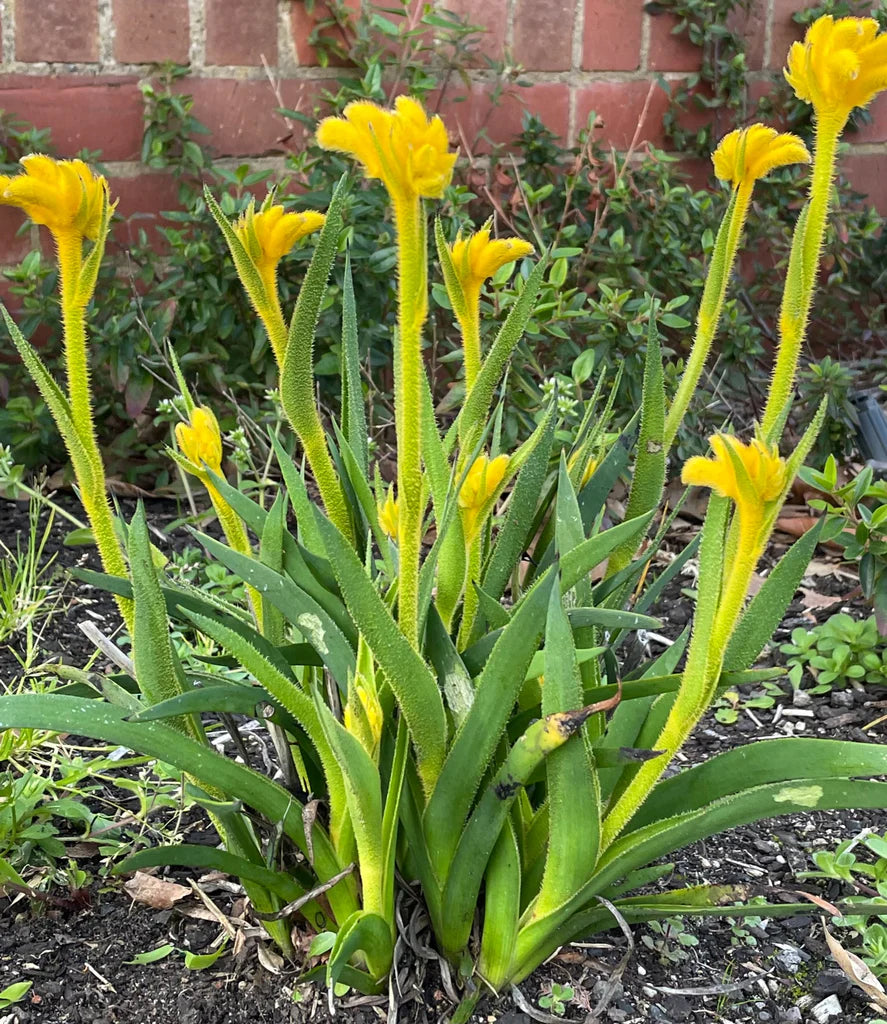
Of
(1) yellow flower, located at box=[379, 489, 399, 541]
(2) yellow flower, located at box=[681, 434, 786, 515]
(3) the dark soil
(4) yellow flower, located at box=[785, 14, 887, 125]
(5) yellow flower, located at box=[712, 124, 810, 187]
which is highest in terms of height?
(4) yellow flower, located at box=[785, 14, 887, 125]

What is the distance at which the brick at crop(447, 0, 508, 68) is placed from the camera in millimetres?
2600

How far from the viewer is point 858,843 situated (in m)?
1.40

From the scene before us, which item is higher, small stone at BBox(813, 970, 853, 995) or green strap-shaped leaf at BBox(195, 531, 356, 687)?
green strap-shaped leaf at BBox(195, 531, 356, 687)

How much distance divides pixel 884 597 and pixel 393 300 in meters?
1.10

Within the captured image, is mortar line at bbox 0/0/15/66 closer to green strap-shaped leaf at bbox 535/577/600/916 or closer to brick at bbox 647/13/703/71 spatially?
brick at bbox 647/13/703/71

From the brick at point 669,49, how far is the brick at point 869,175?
0.52m

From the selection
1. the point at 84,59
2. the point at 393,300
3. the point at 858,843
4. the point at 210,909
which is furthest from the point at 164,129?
the point at 858,843

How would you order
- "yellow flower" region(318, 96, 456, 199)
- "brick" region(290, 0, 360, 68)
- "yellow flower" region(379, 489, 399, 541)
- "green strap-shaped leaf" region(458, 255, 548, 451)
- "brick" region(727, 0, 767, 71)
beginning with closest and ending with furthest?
1. "yellow flower" region(318, 96, 456, 199)
2. "green strap-shaped leaf" region(458, 255, 548, 451)
3. "yellow flower" region(379, 489, 399, 541)
4. "brick" region(290, 0, 360, 68)
5. "brick" region(727, 0, 767, 71)

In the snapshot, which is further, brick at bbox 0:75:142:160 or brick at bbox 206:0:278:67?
brick at bbox 206:0:278:67

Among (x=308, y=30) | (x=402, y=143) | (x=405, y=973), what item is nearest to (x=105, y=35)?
(x=308, y=30)

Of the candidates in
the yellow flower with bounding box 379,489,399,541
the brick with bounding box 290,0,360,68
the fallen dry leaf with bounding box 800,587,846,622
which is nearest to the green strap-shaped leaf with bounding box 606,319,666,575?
the yellow flower with bounding box 379,489,399,541

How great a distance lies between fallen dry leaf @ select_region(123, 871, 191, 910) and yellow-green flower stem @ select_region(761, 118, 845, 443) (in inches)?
30.8

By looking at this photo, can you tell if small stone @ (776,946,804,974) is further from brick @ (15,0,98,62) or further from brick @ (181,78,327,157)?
brick @ (15,0,98,62)

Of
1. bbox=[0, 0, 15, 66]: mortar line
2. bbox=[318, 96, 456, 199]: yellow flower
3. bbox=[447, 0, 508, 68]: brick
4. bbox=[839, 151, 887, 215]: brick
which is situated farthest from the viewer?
bbox=[839, 151, 887, 215]: brick
